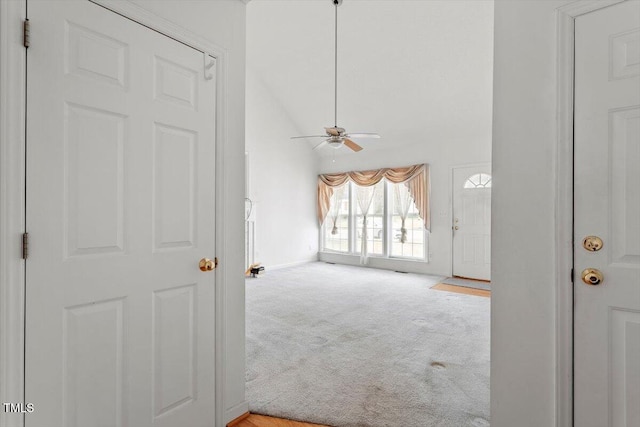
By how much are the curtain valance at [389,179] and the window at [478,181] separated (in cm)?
74

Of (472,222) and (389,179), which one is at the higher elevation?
(389,179)

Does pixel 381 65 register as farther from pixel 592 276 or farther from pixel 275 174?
pixel 592 276

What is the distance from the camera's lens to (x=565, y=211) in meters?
1.38

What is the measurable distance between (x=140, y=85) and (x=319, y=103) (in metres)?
5.23

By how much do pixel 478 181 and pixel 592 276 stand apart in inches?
191

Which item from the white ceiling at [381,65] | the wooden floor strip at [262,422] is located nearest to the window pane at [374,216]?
the white ceiling at [381,65]

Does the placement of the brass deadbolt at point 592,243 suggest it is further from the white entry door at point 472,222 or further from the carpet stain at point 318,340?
the white entry door at point 472,222

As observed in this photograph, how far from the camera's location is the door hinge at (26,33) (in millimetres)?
1152

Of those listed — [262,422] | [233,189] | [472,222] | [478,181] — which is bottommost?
[262,422]

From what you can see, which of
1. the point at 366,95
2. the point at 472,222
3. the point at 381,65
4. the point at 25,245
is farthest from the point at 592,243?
the point at 366,95

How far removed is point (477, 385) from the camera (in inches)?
90.3

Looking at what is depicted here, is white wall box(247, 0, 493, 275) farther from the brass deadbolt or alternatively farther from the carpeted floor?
the brass deadbolt

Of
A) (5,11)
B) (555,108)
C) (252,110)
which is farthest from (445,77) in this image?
(5,11)

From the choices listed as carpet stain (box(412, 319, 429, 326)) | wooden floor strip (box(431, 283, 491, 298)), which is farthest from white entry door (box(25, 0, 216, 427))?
wooden floor strip (box(431, 283, 491, 298))
